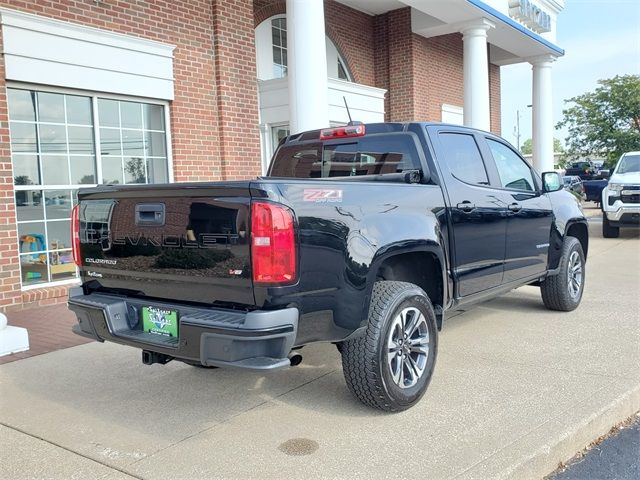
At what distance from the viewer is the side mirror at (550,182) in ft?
19.7

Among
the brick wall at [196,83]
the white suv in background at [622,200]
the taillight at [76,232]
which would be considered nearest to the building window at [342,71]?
the brick wall at [196,83]

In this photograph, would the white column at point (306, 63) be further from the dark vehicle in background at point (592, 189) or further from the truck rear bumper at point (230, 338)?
the dark vehicle in background at point (592, 189)

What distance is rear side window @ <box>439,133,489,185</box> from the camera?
190 inches

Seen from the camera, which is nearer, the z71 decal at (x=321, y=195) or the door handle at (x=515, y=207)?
the z71 decal at (x=321, y=195)

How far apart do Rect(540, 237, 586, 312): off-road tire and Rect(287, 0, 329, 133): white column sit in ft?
12.0

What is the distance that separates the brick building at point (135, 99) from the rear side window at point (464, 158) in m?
3.68

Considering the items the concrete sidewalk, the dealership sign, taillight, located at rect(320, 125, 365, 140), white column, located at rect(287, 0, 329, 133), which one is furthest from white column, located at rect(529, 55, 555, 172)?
taillight, located at rect(320, 125, 365, 140)

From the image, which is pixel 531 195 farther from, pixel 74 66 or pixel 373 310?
pixel 74 66

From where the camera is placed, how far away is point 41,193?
7.46m

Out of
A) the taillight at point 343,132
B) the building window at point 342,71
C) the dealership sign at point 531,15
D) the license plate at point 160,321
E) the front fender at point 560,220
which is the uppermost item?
the dealership sign at point 531,15

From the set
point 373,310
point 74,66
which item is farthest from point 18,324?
point 373,310

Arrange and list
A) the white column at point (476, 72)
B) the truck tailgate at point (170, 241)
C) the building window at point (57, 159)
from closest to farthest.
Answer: the truck tailgate at point (170, 241) → the building window at point (57, 159) → the white column at point (476, 72)

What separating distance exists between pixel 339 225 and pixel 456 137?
195cm

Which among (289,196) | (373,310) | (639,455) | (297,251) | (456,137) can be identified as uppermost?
(456,137)
